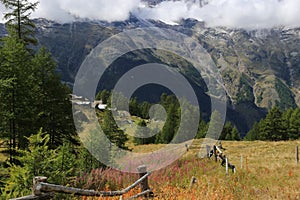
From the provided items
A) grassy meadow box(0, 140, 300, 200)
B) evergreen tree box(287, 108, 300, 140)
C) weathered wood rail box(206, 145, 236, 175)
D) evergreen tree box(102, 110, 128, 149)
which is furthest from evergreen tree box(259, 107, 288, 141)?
grassy meadow box(0, 140, 300, 200)

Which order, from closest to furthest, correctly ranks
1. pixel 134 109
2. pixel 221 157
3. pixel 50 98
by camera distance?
pixel 221 157 → pixel 50 98 → pixel 134 109

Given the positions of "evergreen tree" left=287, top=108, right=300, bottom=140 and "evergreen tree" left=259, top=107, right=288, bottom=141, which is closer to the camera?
"evergreen tree" left=287, top=108, right=300, bottom=140

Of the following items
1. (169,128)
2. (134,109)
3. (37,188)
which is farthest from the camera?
(134,109)

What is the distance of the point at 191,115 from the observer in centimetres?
5884

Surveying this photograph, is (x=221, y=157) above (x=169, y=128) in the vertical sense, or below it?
above

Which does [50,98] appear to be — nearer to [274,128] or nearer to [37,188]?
[37,188]

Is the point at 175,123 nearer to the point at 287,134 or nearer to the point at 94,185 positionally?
the point at 287,134

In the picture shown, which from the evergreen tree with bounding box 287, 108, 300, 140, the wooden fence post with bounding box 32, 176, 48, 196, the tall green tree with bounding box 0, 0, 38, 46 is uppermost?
the tall green tree with bounding box 0, 0, 38, 46

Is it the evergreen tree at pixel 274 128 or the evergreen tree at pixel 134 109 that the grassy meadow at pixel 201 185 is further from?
the evergreen tree at pixel 134 109

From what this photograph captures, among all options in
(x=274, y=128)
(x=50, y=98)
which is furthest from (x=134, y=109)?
(x=50, y=98)

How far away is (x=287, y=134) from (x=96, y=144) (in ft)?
220

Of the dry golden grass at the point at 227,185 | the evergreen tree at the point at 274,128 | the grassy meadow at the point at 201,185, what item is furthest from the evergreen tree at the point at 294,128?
the grassy meadow at the point at 201,185

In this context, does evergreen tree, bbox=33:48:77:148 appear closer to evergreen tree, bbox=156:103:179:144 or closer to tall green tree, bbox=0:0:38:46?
tall green tree, bbox=0:0:38:46

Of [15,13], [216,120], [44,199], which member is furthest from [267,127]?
[44,199]
